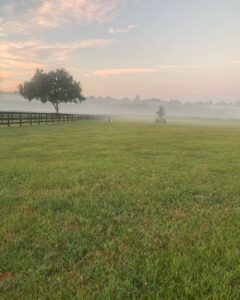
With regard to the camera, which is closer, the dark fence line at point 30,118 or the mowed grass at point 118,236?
the mowed grass at point 118,236

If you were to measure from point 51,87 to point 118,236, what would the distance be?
69.3m

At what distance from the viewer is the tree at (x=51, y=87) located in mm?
70188

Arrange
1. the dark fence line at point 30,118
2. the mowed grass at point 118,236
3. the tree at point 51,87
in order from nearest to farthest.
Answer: the mowed grass at point 118,236
the dark fence line at point 30,118
the tree at point 51,87

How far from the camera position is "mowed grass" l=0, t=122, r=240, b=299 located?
3840 millimetres

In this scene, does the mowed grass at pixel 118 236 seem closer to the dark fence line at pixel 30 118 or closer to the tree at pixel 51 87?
the dark fence line at pixel 30 118

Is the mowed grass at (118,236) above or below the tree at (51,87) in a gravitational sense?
below

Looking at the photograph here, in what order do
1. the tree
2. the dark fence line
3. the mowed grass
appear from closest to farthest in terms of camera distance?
1. the mowed grass
2. the dark fence line
3. the tree

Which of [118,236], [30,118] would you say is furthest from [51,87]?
[118,236]

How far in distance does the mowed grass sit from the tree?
6306 cm

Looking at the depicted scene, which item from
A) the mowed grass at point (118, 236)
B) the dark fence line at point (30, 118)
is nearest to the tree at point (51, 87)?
the dark fence line at point (30, 118)

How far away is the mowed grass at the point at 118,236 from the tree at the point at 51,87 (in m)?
63.1

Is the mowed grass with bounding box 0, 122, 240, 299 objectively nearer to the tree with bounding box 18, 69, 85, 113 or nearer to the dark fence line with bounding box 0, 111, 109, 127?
the dark fence line with bounding box 0, 111, 109, 127

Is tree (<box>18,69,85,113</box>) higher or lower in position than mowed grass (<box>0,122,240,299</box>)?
higher

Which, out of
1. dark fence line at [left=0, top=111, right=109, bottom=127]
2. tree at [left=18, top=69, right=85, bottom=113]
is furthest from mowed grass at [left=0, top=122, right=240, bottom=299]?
tree at [left=18, top=69, right=85, bottom=113]
